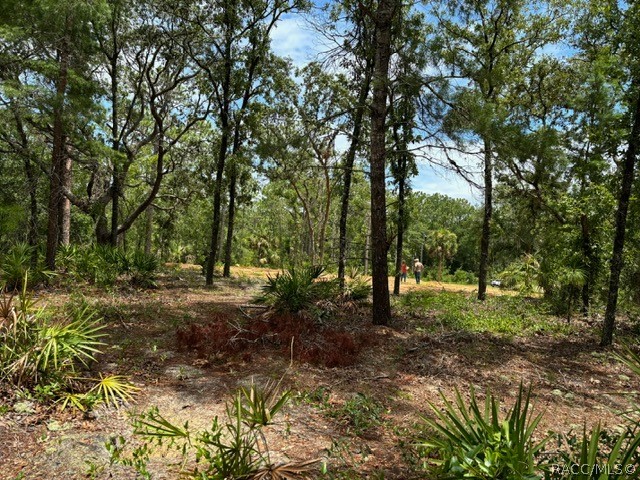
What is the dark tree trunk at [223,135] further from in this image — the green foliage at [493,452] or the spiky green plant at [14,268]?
the green foliage at [493,452]

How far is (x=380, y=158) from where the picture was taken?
8820 millimetres

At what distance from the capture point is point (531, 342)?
8.70m

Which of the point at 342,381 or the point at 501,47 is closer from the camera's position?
the point at 342,381

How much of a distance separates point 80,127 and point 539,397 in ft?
43.7

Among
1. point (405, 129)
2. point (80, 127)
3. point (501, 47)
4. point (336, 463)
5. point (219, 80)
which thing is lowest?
point (336, 463)

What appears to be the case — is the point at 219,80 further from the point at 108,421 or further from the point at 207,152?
the point at 108,421

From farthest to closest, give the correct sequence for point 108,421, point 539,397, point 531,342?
point 531,342 < point 539,397 < point 108,421

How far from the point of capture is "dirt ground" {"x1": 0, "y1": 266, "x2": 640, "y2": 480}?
3.71m

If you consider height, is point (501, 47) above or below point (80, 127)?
above

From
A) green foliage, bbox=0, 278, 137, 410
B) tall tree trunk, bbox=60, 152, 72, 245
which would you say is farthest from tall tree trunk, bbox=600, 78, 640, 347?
tall tree trunk, bbox=60, 152, 72, 245

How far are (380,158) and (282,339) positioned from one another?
175 inches

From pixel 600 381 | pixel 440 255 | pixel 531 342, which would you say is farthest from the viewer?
pixel 440 255

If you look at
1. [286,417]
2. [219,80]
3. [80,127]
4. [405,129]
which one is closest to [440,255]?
[405,129]

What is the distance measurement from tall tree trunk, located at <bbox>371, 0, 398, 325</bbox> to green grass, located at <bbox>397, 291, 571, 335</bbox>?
1603mm
